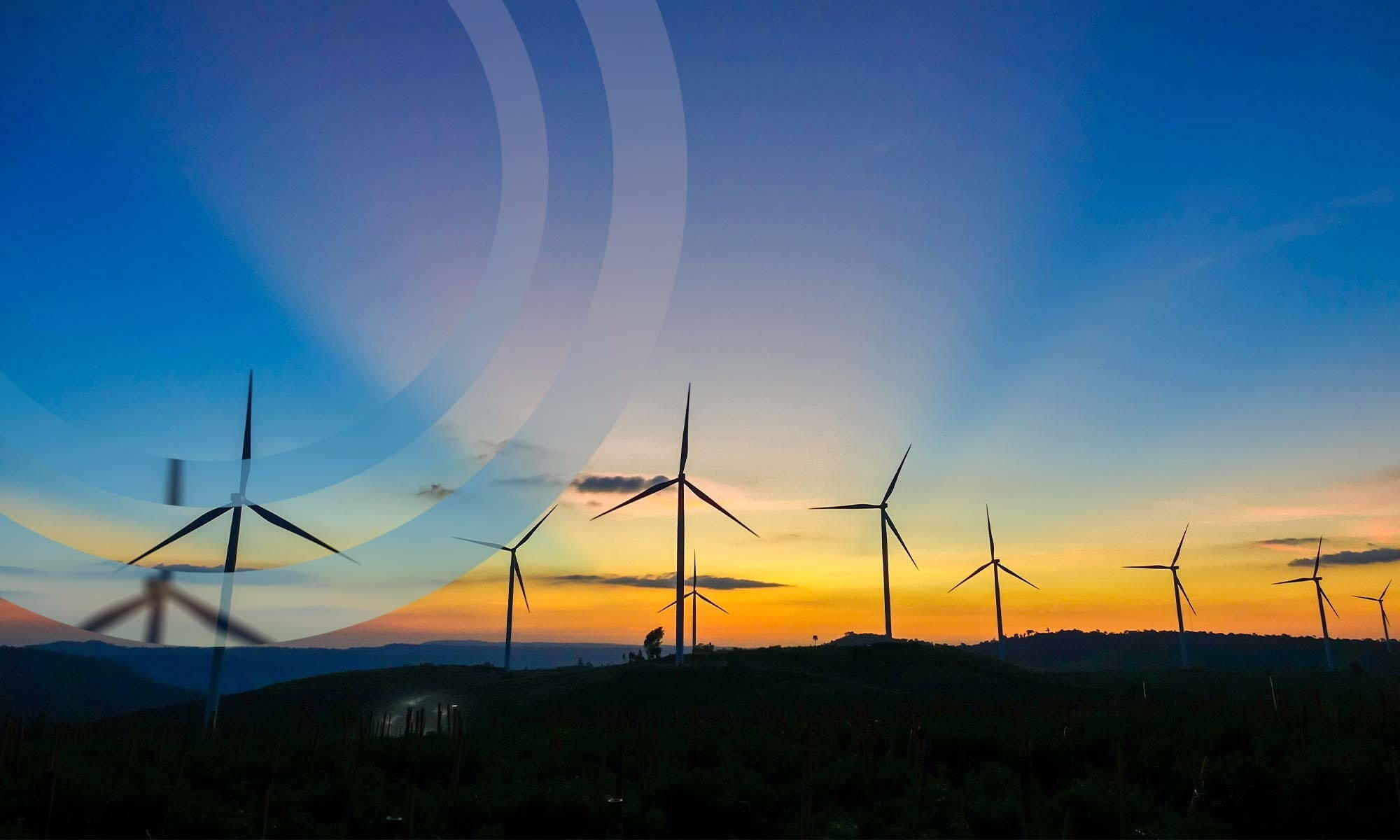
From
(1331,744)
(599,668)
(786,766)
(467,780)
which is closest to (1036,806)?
(786,766)

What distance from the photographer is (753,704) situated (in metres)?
70.1

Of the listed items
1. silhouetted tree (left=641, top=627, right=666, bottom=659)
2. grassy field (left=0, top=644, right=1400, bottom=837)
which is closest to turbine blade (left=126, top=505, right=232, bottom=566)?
grassy field (left=0, top=644, right=1400, bottom=837)

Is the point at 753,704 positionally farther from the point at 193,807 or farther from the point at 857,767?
the point at 193,807

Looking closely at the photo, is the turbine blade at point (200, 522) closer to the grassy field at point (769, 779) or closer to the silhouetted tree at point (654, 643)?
the grassy field at point (769, 779)

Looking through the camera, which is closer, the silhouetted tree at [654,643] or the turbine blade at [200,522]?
the turbine blade at [200,522]

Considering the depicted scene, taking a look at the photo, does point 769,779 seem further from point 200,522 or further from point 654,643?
point 654,643

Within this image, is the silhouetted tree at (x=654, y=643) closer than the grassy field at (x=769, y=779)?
No

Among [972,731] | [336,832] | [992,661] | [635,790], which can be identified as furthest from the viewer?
[992,661]

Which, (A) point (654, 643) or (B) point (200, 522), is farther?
(A) point (654, 643)

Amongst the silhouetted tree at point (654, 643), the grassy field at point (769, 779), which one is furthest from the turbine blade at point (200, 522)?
the silhouetted tree at point (654, 643)

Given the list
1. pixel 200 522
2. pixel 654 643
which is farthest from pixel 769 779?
pixel 654 643

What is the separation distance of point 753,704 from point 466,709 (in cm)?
2739

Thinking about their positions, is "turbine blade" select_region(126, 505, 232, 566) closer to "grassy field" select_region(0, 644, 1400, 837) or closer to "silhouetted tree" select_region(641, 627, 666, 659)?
"grassy field" select_region(0, 644, 1400, 837)

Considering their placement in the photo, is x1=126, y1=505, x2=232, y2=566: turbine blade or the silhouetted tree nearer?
x1=126, y1=505, x2=232, y2=566: turbine blade
